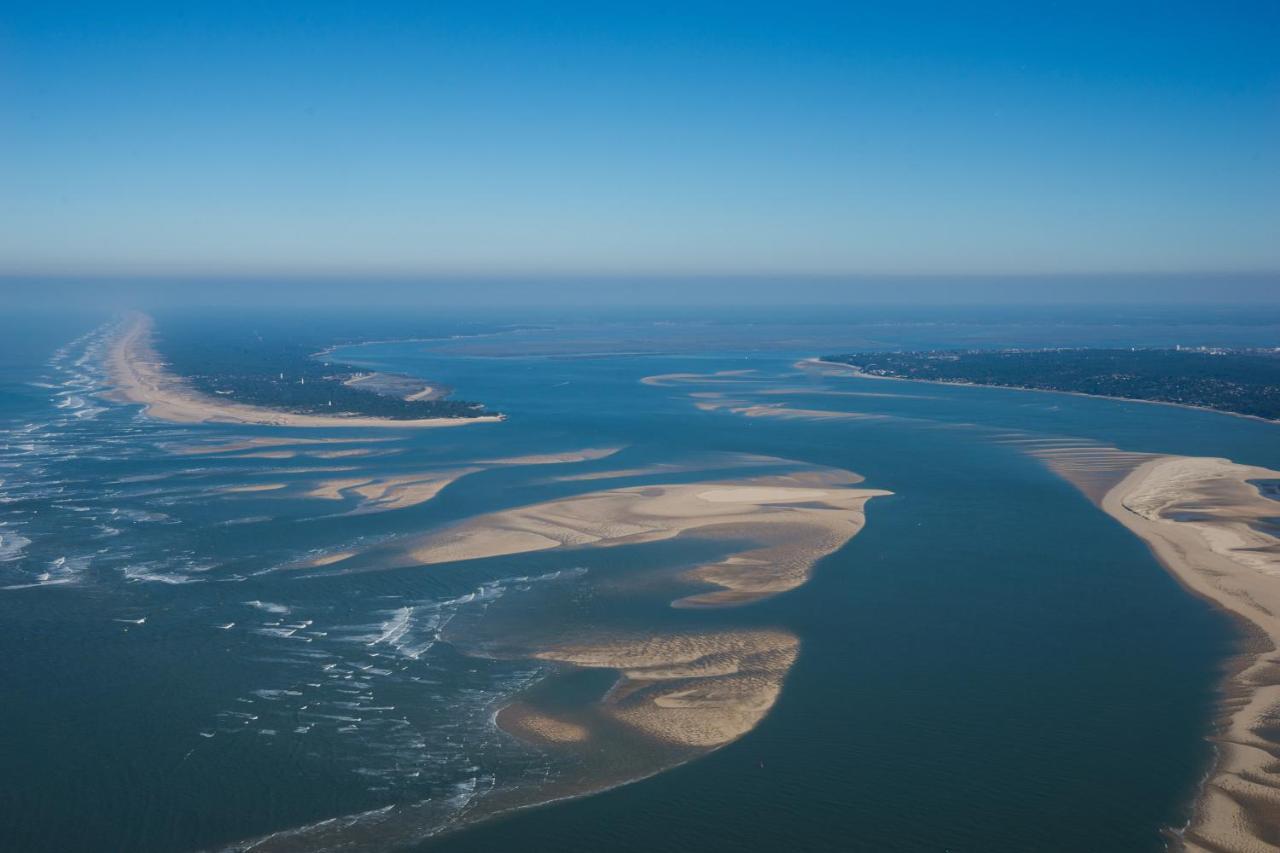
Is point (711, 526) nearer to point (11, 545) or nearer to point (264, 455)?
point (11, 545)

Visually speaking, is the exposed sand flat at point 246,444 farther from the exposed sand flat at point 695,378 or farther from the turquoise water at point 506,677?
the exposed sand flat at point 695,378

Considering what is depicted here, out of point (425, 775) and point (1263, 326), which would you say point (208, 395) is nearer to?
point (425, 775)

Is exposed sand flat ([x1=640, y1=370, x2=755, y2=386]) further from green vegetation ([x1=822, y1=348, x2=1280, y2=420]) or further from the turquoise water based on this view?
the turquoise water

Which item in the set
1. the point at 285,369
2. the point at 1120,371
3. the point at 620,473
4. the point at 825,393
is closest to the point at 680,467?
the point at 620,473

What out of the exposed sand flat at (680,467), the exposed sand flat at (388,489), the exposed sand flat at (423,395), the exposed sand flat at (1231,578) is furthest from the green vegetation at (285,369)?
the exposed sand flat at (1231,578)

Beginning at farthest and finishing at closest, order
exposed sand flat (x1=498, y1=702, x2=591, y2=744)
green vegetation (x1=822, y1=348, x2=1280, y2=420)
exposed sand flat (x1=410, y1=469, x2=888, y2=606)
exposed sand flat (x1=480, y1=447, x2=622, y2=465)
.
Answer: green vegetation (x1=822, y1=348, x2=1280, y2=420) → exposed sand flat (x1=480, y1=447, x2=622, y2=465) → exposed sand flat (x1=410, y1=469, x2=888, y2=606) → exposed sand flat (x1=498, y1=702, x2=591, y2=744)

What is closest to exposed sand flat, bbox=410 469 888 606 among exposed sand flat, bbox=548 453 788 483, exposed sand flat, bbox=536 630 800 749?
exposed sand flat, bbox=536 630 800 749
